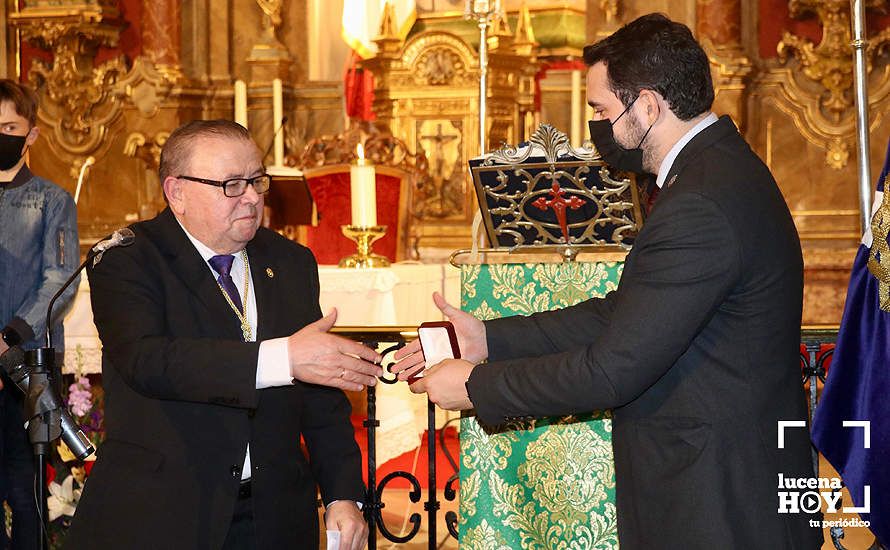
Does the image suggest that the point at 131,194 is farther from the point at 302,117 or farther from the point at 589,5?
the point at 589,5

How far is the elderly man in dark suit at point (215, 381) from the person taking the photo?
2.42m

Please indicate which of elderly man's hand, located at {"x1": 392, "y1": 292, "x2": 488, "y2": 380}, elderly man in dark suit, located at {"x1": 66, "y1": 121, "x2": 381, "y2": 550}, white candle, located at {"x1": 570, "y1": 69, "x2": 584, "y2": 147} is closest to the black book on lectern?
elderly man's hand, located at {"x1": 392, "y1": 292, "x2": 488, "y2": 380}

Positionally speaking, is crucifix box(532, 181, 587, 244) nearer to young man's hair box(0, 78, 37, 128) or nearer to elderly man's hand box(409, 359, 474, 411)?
elderly man's hand box(409, 359, 474, 411)

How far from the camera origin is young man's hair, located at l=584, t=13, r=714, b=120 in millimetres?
2344

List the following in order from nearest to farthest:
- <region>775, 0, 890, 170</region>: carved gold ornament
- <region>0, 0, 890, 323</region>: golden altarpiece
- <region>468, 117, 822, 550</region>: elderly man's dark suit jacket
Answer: <region>468, 117, 822, 550</region>: elderly man's dark suit jacket
<region>775, 0, 890, 170</region>: carved gold ornament
<region>0, 0, 890, 323</region>: golden altarpiece

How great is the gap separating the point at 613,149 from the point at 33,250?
7.02 ft

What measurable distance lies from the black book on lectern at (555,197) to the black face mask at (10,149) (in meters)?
1.55

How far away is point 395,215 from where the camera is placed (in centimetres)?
666

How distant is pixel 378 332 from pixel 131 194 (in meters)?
6.47

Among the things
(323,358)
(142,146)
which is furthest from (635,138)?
(142,146)

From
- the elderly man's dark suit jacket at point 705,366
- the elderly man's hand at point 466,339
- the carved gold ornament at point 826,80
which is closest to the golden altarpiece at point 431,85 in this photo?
the carved gold ornament at point 826,80

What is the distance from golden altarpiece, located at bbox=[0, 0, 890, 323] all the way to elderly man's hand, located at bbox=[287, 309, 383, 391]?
4319 millimetres

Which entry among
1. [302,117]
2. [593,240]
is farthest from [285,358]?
[302,117]

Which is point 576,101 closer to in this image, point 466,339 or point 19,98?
point 19,98
